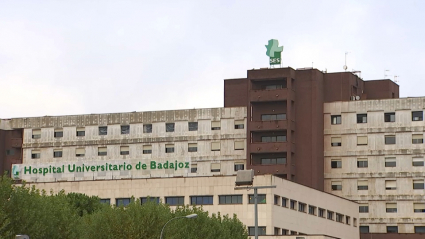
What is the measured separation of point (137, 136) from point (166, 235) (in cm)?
6135

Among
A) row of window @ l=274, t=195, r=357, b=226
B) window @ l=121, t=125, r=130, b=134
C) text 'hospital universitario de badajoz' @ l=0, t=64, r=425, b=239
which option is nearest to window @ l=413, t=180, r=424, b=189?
text 'hospital universitario de badajoz' @ l=0, t=64, r=425, b=239

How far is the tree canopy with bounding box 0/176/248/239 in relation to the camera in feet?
237

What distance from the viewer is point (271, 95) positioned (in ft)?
429

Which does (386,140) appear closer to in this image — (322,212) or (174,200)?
(322,212)

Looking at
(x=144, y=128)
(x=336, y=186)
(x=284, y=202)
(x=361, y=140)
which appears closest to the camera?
(x=284, y=202)

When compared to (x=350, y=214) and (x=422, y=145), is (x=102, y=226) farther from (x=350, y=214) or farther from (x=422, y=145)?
(x=422, y=145)

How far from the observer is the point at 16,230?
71.9 meters

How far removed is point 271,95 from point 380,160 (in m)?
16.9

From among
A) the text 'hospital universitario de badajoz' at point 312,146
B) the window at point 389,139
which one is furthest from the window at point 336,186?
the window at point 389,139

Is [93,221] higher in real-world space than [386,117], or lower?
lower

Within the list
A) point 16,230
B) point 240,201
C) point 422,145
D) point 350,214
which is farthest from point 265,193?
point 16,230

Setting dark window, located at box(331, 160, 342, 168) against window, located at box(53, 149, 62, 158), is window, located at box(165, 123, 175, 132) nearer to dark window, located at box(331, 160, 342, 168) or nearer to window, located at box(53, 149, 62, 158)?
window, located at box(53, 149, 62, 158)

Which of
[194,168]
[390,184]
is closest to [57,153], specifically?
[194,168]

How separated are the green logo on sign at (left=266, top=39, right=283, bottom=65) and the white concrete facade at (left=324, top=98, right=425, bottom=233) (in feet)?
29.2
